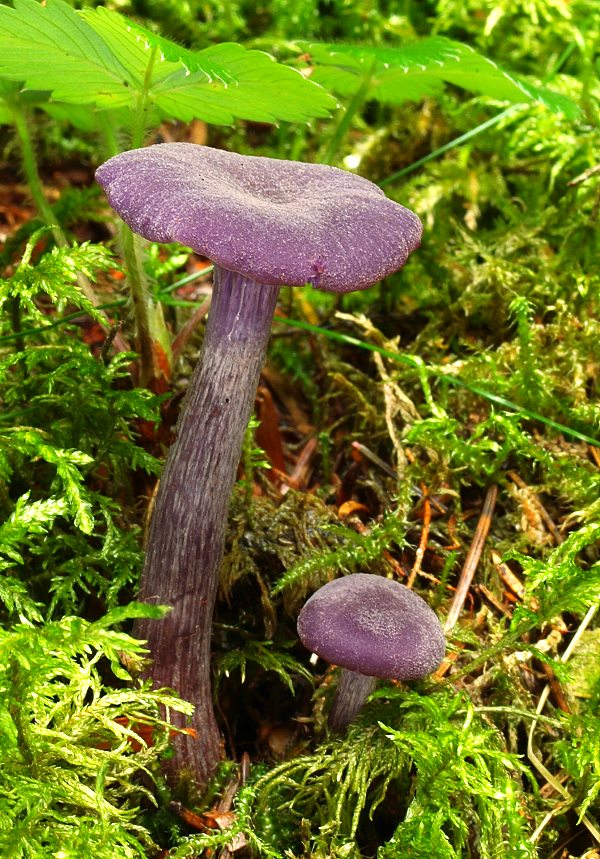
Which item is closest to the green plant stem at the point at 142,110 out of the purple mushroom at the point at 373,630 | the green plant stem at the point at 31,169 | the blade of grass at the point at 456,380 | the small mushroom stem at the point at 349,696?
the green plant stem at the point at 31,169

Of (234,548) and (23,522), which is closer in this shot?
(23,522)

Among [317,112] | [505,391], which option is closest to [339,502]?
[505,391]

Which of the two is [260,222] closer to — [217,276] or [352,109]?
[217,276]

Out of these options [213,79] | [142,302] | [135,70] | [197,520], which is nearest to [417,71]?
[213,79]

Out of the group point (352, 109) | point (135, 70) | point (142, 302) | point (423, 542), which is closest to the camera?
point (135, 70)

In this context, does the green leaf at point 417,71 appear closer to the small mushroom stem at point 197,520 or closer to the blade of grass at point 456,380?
the blade of grass at point 456,380

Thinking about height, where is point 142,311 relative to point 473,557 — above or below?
above

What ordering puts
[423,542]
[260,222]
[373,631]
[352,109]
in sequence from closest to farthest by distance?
[260,222] < [373,631] < [423,542] < [352,109]

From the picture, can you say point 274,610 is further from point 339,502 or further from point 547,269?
point 547,269
